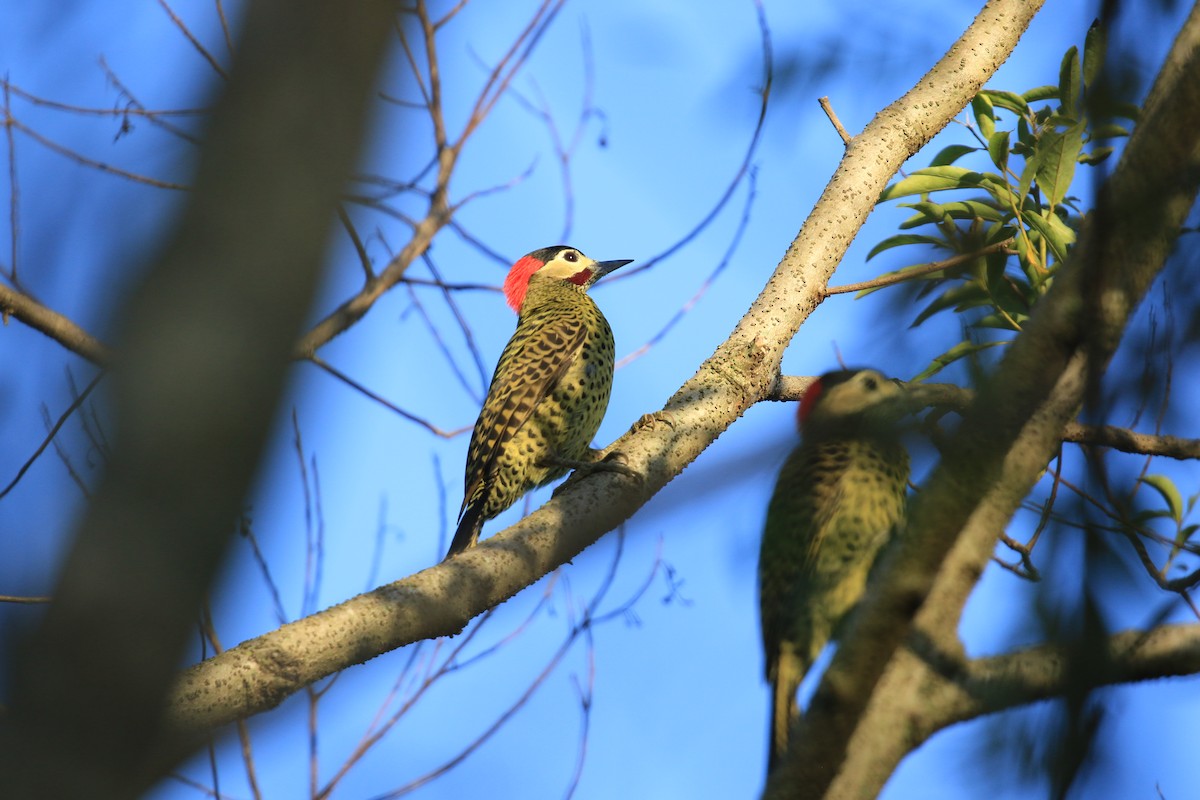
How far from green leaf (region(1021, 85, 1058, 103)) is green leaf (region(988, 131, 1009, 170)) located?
297 mm

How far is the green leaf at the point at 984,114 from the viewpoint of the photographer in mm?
4207

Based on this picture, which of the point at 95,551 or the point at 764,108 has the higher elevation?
the point at 764,108

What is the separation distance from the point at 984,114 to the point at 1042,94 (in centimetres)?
22

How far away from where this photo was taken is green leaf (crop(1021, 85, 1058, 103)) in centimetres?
410

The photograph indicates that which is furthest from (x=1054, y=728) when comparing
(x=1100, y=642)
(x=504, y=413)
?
(x=504, y=413)

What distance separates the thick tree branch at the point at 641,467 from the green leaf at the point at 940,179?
0.40 metres

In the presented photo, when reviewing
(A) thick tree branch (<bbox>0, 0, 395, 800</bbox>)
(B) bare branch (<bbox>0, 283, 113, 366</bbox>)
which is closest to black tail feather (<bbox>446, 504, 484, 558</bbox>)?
(B) bare branch (<bbox>0, 283, 113, 366</bbox>)

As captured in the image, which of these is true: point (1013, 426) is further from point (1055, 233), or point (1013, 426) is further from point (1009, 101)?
point (1009, 101)

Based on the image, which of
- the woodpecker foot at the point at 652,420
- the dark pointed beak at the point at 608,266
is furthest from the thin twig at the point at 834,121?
the dark pointed beak at the point at 608,266

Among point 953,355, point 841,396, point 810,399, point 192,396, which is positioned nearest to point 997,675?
point 953,355

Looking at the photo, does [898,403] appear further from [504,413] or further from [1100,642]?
[504,413]

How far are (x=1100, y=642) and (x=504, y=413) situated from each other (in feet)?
14.9

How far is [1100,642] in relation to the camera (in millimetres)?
1602

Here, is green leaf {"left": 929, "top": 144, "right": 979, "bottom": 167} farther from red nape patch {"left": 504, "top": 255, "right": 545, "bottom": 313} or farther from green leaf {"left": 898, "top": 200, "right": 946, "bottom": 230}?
red nape patch {"left": 504, "top": 255, "right": 545, "bottom": 313}
